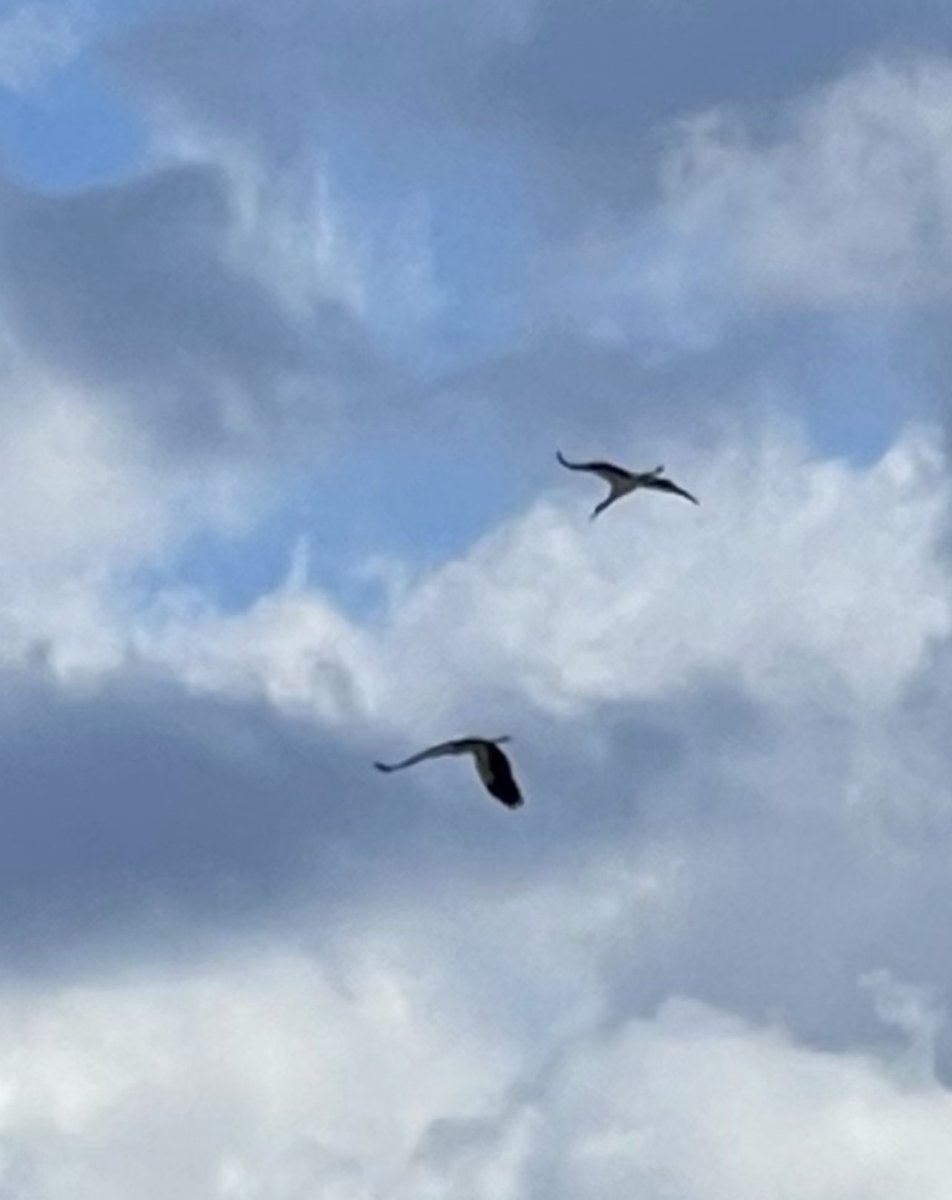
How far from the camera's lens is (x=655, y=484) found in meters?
171

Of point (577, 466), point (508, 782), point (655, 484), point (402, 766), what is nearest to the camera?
point (402, 766)

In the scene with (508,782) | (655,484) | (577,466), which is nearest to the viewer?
(508,782)

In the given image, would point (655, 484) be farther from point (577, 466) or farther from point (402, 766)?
point (402, 766)

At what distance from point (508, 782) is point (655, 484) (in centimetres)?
4256

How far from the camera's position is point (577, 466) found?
154 metres

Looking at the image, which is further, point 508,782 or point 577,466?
point 577,466

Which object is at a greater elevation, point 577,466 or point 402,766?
point 577,466

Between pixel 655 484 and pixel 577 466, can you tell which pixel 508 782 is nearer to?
pixel 577 466

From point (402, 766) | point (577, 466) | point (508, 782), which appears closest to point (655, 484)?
point (577, 466)

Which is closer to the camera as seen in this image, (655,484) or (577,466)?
(577,466)

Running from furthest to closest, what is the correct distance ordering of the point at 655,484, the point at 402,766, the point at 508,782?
the point at 655,484
the point at 508,782
the point at 402,766

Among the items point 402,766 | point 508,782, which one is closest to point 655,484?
point 508,782

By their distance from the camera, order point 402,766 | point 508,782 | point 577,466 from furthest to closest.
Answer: point 577,466, point 508,782, point 402,766

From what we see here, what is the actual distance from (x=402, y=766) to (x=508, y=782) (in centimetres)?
1261
